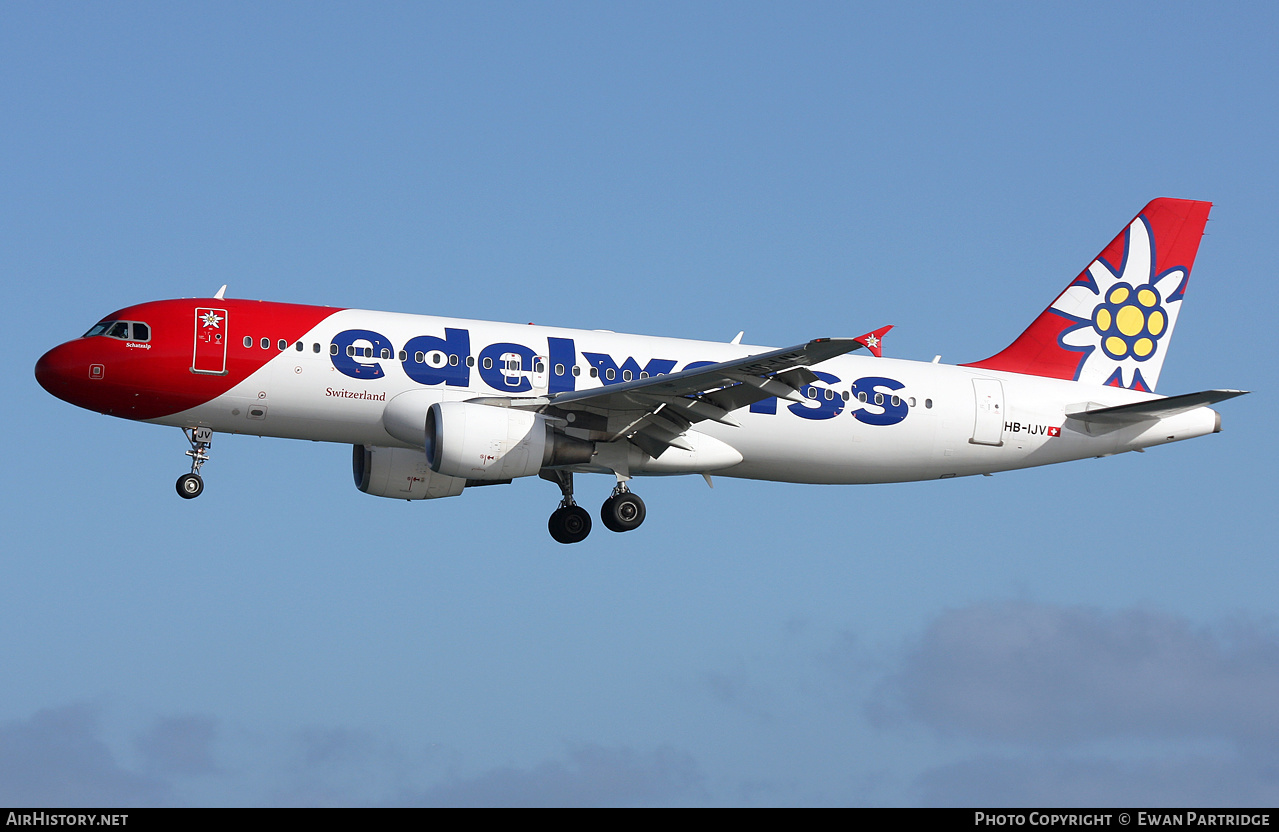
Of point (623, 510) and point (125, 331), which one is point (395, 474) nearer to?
point (623, 510)

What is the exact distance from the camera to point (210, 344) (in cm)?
3216

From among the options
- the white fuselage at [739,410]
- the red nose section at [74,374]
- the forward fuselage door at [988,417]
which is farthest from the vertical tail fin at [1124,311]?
the red nose section at [74,374]

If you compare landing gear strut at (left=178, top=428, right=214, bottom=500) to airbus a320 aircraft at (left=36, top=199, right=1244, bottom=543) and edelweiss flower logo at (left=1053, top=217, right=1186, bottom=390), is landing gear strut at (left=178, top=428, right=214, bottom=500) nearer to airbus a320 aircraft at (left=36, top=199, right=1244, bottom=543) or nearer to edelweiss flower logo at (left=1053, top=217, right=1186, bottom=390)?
airbus a320 aircraft at (left=36, top=199, right=1244, bottom=543)

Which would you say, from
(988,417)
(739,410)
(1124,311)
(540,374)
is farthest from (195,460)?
(1124,311)

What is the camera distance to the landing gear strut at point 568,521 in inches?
1379

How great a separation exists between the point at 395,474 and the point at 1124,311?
19.3 meters

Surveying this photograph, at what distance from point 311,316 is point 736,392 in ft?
30.4

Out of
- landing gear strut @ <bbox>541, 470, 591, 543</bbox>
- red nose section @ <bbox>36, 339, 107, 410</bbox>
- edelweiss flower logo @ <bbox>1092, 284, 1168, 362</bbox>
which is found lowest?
landing gear strut @ <bbox>541, 470, 591, 543</bbox>

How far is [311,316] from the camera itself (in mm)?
32812

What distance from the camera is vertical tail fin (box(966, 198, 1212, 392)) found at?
3884 cm

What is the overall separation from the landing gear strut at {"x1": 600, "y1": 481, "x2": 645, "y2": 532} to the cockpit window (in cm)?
1052

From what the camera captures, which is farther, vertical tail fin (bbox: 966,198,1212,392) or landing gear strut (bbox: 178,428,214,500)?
vertical tail fin (bbox: 966,198,1212,392)

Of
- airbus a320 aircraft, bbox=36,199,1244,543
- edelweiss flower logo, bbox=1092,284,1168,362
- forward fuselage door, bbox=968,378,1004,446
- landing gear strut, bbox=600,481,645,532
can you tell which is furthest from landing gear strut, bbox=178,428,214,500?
edelweiss flower logo, bbox=1092,284,1168,362
